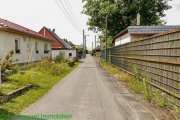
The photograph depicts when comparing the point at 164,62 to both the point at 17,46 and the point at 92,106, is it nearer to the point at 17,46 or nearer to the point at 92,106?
the point at 92,106

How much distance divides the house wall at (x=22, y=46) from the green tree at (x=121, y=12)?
53.4 feet

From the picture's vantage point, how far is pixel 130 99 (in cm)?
913

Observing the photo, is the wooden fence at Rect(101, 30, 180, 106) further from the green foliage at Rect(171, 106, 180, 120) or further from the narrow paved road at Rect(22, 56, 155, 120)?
the narrow paved road at Rect(22, 56, 155, 120)

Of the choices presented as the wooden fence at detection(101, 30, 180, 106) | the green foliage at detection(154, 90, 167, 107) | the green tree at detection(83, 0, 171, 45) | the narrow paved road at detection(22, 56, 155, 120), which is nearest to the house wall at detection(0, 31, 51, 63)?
the narrow paved road at detection(22, 56, 155, 120)

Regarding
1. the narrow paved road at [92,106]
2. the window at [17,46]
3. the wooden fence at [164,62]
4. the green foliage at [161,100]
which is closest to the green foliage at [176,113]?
the wooden fence at [164,62]

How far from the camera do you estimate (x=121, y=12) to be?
4144 cm

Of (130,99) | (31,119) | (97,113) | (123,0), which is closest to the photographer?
(31,119)

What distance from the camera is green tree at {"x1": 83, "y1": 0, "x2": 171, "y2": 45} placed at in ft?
137

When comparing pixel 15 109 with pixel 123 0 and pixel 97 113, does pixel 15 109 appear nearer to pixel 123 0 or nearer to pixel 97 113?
pixel 97 113

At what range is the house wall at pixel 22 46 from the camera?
A: 667 inches

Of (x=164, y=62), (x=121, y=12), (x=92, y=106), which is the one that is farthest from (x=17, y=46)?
(x=121, y=12)

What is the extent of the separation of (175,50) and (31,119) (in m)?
4.16

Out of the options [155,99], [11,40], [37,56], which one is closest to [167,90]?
[155,99]

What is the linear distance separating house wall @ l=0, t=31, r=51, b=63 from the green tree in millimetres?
16265
